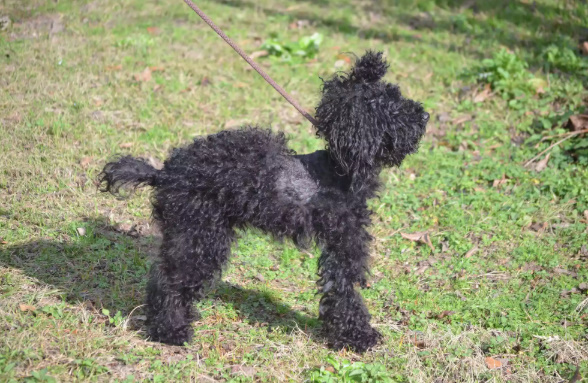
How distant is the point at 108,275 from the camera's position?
16.5 feet

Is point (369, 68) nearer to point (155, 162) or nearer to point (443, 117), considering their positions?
point (155, 162)

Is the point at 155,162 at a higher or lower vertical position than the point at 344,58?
lower

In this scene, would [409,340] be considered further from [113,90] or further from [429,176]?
[113,90]

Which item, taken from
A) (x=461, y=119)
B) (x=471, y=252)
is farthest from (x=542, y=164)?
(x=471, y=252)

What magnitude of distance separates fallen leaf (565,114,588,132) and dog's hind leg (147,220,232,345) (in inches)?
188

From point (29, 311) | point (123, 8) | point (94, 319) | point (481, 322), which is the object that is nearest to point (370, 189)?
point (481, 322)

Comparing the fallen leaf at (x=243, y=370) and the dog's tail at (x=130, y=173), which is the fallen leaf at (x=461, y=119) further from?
the fallen leaf at (x=243, y=370)

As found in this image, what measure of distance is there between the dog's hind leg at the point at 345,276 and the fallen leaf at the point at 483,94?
4.41 m

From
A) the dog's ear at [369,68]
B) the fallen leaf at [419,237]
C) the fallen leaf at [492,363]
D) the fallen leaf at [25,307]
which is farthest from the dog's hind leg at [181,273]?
the fallen leaf at [419,237]

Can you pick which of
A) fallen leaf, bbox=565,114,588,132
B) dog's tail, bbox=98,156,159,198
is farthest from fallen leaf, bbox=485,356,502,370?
fallen leaf, bbox=565,114,588,132

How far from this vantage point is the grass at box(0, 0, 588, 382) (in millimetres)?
4141

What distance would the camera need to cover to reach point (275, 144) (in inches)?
166

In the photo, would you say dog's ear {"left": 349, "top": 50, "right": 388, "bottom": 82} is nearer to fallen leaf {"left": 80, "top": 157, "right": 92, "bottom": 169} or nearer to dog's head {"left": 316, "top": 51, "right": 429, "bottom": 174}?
dog's head {"left": 316, "top": 51, "right": 429, "bottom": 174}

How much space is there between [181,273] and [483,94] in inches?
215
